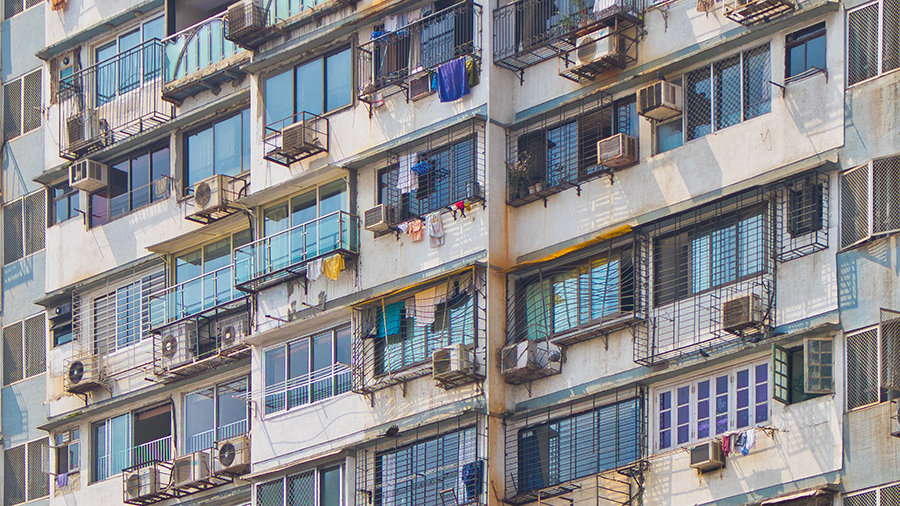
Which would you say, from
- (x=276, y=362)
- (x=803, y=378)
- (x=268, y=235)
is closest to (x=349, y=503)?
(x=276, y=362)

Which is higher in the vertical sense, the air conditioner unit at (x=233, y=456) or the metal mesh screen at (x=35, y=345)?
the metal mesh screen at (x=35, y=345)

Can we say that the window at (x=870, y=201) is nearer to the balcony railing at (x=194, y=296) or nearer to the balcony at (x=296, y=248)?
the balcony at (x=296, y=248)

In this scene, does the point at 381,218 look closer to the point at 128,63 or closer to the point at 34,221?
the point at 128,63

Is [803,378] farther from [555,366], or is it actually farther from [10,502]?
[10,502]

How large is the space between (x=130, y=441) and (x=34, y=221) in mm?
7124

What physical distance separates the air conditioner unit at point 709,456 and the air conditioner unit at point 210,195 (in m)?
12.1

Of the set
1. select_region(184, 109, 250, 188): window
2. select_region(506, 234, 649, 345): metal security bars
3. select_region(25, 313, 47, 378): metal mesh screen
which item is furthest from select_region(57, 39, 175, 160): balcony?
select_region(506, 234, 649, 345): metal security bars

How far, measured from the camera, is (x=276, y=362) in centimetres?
3566

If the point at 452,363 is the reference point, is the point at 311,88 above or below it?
above

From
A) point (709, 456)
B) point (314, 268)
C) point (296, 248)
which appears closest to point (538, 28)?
point (314, 268)

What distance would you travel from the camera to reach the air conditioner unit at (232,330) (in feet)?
121

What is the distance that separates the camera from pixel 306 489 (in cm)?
3431

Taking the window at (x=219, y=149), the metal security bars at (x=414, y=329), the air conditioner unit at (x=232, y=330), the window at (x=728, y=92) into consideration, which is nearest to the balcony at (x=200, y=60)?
the window at (x=219, y=149)

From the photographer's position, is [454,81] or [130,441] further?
[130,441]
